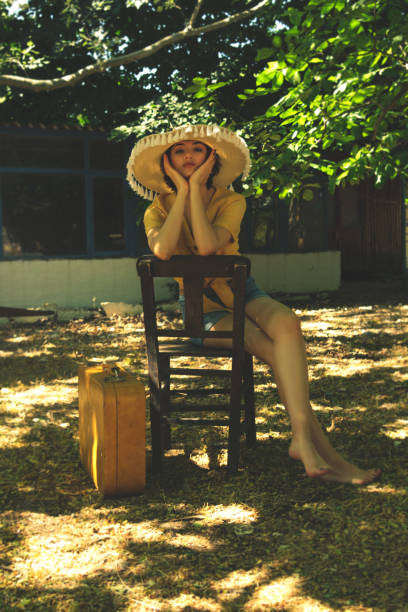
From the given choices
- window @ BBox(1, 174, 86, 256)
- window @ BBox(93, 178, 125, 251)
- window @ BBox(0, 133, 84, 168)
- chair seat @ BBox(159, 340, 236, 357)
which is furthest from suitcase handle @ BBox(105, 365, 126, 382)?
window @ BBox(93, 178, 125, 251)

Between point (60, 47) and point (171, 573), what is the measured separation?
10284 mm

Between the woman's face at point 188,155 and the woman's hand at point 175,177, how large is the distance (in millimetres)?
42

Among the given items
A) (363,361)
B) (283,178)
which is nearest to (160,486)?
(283,178)

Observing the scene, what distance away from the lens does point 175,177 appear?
350 centimetres

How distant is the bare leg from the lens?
3.21m

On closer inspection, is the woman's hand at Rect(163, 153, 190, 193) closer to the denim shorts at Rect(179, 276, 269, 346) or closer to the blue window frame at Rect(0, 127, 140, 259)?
the denim shorts at Rect(179, 276, 269, 346)

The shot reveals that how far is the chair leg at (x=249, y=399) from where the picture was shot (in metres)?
3.77

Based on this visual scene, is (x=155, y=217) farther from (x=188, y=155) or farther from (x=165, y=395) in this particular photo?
(x=165, y=395)

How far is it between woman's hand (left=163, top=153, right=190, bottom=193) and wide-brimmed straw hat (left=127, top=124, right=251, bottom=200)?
8 cm

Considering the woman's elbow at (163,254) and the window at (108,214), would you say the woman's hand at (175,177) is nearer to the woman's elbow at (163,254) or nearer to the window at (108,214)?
the woman's elbow at (163,254)

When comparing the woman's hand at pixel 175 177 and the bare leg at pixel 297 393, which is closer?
the bare leg at pixel 297 393

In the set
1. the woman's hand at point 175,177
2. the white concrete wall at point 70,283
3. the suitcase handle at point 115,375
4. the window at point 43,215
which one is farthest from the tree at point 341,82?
the window at point 43,215

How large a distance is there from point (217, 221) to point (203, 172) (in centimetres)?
28

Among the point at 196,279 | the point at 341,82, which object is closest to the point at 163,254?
the point at 196,279
